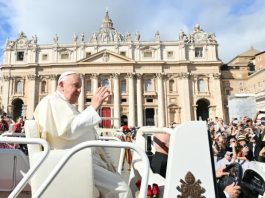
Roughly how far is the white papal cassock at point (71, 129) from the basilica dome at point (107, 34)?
4857 cm

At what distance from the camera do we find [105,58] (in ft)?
155

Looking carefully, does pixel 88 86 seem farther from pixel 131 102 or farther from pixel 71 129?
pixel 71 129

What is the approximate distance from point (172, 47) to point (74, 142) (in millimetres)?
47999

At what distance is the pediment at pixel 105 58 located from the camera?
4700cm

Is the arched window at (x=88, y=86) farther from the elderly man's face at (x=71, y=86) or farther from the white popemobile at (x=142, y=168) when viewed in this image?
the white popemobile at (x=142, y=168)

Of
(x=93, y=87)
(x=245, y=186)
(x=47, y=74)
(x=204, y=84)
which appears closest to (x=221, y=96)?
(x=204, y=84)

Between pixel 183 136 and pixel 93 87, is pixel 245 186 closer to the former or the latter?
pixel 183 136

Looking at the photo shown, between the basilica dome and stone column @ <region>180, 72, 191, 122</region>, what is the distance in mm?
13386

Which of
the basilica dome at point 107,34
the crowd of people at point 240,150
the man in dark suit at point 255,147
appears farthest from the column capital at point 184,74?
the man in dark suit at point 255,147

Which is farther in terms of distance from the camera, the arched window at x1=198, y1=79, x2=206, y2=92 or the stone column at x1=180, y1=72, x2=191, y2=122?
the arched window at x1=198, y1=79, x2=206, y2=92

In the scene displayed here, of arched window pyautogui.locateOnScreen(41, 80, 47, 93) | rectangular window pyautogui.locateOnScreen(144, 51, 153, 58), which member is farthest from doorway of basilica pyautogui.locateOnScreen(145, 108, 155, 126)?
arched window pyautogui.locateOnScreen(41, 80, 47, 93)

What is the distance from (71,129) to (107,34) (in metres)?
55.8

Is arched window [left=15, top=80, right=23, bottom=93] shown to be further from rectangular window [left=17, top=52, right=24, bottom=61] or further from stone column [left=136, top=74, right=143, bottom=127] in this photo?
stone column [left=136, top=74, right=143, bottom=127]

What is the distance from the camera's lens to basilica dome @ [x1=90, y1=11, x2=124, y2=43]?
168 ft
